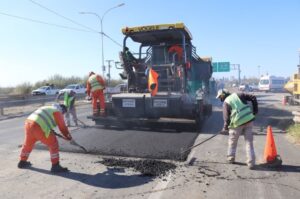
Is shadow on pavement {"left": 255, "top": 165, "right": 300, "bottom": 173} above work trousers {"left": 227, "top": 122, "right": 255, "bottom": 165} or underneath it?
underneath

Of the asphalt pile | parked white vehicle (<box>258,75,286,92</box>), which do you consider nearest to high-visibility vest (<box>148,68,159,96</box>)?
the asphalt pile

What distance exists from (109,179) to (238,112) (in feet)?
8.05

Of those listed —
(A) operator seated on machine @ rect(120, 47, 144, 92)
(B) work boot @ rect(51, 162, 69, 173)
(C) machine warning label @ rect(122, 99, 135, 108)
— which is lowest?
(B) work boot @ rect(51, 162, 69, 173)

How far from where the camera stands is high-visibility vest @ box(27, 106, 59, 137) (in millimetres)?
5930

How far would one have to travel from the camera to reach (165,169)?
591 centimetres

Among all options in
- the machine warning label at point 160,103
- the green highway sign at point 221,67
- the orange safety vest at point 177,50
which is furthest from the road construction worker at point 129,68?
the green highway sign at point 221,67

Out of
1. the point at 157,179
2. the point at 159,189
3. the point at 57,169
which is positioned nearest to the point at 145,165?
the point at 157,179

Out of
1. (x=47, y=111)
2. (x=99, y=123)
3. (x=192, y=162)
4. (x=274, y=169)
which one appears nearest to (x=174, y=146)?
(x=192, y=162)

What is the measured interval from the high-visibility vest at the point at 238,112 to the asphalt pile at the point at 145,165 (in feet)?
4.24

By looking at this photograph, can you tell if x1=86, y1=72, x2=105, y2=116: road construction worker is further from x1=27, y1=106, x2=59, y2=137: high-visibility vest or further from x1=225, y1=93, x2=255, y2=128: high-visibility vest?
A: x1=225, y1=93, x2=255, y2=128: high-visibility vest

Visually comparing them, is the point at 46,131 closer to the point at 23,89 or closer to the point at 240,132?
the point at 240,132

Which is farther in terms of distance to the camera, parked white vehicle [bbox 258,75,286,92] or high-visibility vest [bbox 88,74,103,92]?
parked white vehicle [bbox 258,75,286,92]

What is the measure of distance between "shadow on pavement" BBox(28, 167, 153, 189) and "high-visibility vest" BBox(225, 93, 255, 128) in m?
1.86

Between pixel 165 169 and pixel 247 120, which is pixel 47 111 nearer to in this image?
pixel 165 169
